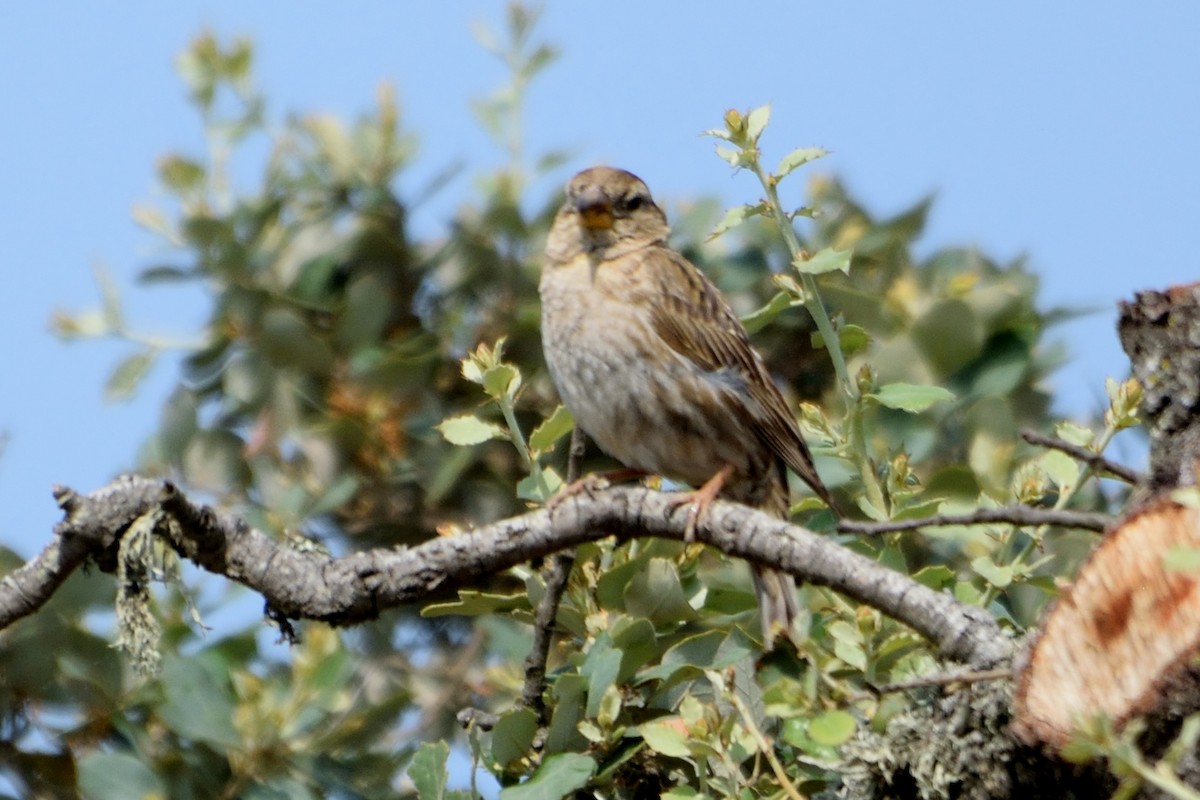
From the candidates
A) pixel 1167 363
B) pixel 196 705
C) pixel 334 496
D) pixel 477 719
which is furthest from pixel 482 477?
pixel 1167 363

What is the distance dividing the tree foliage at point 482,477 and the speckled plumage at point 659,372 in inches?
9.4

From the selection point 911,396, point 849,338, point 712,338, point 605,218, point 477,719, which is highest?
point 605,218

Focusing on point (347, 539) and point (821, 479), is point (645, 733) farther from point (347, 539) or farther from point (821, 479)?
point (347, 539)

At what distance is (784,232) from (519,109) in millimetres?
2136

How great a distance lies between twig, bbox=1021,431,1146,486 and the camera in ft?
7.39

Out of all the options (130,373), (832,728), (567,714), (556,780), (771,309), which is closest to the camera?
(832,728)

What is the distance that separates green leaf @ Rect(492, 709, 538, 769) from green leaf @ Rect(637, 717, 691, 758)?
0.61 feet

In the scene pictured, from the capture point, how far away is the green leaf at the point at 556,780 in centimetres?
250

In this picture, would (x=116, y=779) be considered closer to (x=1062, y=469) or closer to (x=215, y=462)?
(x=215, y=462)

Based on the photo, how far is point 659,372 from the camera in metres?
4.32

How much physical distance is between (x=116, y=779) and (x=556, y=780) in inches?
47.1

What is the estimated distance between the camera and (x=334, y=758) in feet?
11.8

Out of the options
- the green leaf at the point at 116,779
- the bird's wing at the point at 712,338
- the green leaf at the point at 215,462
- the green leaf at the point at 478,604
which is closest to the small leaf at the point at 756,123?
the green leaf at the point at 478,604

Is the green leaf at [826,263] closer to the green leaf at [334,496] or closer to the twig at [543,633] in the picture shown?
the twig at [543,633]
